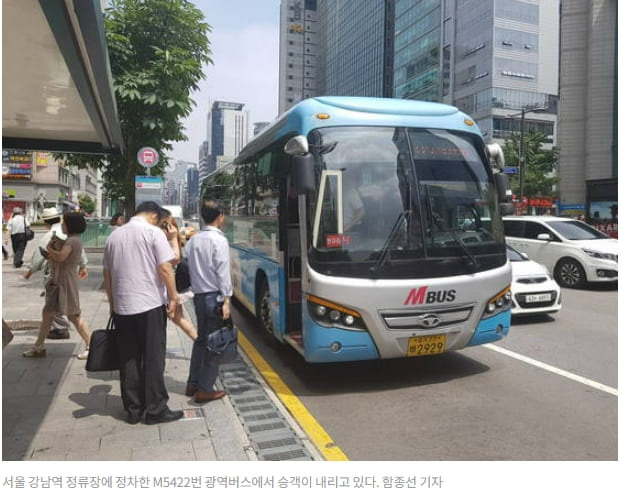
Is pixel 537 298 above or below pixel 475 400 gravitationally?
above

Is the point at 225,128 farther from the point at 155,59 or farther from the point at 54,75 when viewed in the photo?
the point at 54,75

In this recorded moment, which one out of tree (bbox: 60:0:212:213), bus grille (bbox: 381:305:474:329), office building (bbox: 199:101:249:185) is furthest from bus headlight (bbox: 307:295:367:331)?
office building (bbox: 199:101:249:185)

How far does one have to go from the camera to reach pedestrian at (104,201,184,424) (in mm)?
4141

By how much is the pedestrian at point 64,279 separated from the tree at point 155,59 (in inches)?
198

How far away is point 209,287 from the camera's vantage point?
4785 millimetres

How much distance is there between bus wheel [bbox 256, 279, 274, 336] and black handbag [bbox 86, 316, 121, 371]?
2544 mm

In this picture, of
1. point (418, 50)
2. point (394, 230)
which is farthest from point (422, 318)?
point (418, 50)

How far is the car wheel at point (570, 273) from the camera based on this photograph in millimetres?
11992

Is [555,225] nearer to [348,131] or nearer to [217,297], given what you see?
[348,131]

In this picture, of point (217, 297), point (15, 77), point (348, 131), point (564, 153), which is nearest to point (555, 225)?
point (348, 131)

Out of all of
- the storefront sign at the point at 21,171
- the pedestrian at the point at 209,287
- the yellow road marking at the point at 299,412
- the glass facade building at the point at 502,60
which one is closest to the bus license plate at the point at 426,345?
the yellow road marking at the point at 299,412

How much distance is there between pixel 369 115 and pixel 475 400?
2.94 metres

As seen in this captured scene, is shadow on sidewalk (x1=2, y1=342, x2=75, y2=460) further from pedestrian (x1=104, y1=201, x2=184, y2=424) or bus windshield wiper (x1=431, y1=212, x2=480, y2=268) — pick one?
bus windshield wiper (x1=431, y1=212, x2=480, y2=268)

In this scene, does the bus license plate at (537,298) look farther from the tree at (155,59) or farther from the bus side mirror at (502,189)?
the tree at (155,59)
